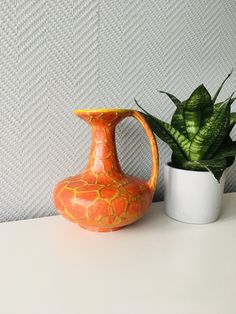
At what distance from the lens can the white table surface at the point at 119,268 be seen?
0.91ft

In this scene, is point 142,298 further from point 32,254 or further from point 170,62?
point 170,62

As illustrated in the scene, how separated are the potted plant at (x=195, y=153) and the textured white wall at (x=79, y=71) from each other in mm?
103

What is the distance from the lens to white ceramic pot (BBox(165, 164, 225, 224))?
1.52 ft

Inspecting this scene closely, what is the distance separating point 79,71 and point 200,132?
0.81ft

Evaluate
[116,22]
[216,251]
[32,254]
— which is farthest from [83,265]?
[116,22]

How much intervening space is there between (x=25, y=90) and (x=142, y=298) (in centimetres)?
37

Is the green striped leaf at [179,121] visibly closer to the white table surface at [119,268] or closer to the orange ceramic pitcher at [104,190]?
the orange ceramic pitcher at [104,190]

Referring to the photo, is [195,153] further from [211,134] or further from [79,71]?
[79,71]

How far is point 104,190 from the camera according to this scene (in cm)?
40

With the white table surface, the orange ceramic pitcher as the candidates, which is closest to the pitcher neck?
the orange ceramic pitcher

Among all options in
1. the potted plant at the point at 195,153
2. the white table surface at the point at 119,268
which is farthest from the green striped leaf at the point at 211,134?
the white table surface at the point at 119,268

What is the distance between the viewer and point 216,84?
2.08ft

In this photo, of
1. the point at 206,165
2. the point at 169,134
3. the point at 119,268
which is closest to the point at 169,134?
the point at 169,134

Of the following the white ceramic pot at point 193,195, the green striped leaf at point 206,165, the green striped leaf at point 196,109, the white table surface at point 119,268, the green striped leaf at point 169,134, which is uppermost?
the green striped leaf at point 196,109
